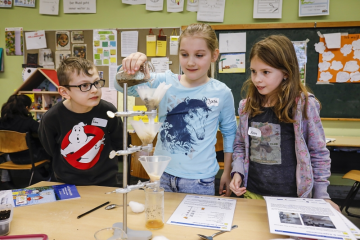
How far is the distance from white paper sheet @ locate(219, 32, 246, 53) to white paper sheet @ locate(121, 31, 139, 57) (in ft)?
3.93

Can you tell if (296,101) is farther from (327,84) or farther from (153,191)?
(327,84)

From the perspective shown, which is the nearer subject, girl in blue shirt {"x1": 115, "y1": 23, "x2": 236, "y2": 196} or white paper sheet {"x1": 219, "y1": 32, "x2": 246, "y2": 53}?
girl in blue shirt {"x1": 115, "y1": 23, "x2": 236, "y2": 196}

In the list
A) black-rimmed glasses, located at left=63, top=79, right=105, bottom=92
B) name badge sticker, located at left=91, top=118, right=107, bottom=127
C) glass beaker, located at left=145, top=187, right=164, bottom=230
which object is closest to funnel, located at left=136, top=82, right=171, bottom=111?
glass beaker, located at left=145, top=187, right=164, bottom=230

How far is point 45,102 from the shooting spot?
12.0 ft

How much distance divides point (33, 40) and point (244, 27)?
3.09 m

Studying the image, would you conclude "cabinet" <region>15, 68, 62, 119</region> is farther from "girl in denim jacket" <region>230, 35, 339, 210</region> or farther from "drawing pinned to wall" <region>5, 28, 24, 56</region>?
"girl in denim jacket" <region>230, 35, 339, 210</region>

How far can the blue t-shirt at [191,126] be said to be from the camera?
53.4 inches

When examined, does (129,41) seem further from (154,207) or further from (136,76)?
(154,207)

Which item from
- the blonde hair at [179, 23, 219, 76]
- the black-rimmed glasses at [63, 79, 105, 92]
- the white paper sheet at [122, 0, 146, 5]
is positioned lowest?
the black-rimmed glasses at [63, 79, 105, 92]

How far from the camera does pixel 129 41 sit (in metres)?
3.75

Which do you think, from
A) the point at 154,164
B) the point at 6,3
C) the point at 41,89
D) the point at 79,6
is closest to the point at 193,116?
the point at 154,164

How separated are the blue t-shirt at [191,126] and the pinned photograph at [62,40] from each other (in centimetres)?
303

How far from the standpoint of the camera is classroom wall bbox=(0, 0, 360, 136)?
3326 millimetres

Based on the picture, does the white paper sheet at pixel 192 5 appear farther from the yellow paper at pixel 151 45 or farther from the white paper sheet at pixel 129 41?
the white paper sheet at pixel 129 41
